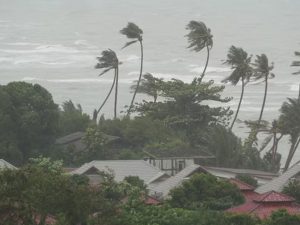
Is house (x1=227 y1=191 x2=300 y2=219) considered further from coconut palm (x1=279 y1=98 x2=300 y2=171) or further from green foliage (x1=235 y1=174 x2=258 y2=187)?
coconut palm (x1=279 y1=98 x2=300 y2=171)

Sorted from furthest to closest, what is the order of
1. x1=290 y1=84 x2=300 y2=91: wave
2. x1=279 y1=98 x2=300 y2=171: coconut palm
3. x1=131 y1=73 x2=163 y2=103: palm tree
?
x1=290 y1=84 x2=300 y2=91: wave, x1=131 y1=73 x2=163 y2=103: palm tree, x1=279 y1=98 x2=300 y2=171: coconut palm

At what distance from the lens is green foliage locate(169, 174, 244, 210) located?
3319 cm

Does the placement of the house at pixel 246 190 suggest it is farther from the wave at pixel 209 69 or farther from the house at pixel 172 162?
the wave at pixel 209 69

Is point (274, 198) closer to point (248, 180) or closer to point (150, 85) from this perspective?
point (248, 180)

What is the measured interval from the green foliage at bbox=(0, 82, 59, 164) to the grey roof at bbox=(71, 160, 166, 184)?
6.38m

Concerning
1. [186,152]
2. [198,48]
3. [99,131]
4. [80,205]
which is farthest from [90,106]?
[80,205]

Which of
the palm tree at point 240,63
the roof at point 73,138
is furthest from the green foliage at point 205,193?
the palm tree at point 240,63

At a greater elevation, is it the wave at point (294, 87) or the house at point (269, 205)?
the wave at point (294, 87)

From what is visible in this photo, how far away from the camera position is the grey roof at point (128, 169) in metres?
40.6

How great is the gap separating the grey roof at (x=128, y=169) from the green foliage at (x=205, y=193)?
21.4ft

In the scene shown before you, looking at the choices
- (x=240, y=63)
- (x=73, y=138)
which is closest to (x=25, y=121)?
(x=73, y=138)

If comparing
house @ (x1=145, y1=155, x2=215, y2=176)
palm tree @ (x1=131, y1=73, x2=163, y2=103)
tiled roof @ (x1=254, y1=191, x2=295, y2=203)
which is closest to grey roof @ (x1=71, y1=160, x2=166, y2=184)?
house @ (x1=145, y1=155, x2=215, y2=176)

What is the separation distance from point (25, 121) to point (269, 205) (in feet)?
59.5

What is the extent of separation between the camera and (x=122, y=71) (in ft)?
277
